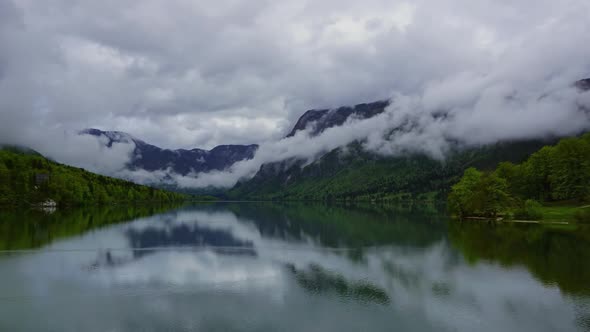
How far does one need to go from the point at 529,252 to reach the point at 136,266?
1990 inches

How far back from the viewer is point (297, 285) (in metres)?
40.0

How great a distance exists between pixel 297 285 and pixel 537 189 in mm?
111025

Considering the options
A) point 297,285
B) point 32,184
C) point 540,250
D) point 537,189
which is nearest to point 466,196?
point 537,189

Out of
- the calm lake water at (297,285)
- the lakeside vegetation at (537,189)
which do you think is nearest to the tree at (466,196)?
the lakeside vegetation at (537,189)

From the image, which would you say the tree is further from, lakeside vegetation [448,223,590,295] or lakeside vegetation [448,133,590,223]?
lakeside vegetation [448,223,590,295]

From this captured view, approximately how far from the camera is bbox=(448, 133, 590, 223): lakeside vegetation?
107625mm

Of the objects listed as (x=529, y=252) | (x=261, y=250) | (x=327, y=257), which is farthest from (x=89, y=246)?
(x=529, y=252)

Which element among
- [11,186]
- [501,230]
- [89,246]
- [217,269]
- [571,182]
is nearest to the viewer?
[217,269]

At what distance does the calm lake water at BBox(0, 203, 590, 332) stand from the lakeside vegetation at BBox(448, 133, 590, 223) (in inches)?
1594

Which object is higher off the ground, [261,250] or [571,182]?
[571,182]

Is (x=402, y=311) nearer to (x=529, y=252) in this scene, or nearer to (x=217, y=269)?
(x=217, y=269)

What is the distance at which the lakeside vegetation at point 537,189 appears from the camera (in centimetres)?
10762

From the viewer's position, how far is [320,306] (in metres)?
32.6

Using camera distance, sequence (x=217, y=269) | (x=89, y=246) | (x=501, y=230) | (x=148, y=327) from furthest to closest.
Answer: (x=501, y=230) → (x=89, y=246) → (x=217, y=269) → (x=148, y=327)
